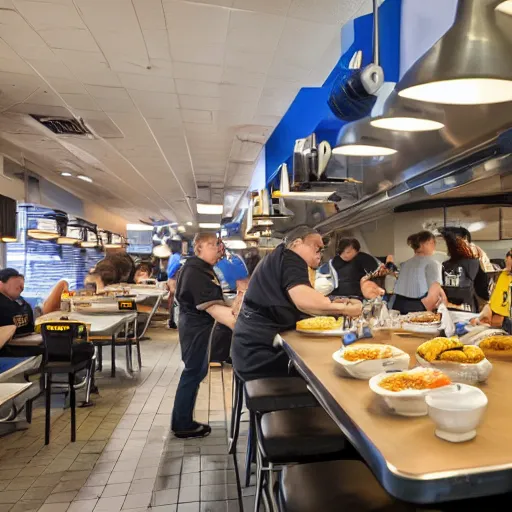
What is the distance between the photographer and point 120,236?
54.8 ft

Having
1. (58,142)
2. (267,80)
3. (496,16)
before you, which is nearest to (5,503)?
(496,16)

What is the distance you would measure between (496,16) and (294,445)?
1.68m

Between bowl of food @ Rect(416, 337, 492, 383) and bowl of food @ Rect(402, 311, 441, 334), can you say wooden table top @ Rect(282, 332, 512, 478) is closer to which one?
bowl of food @ Rect(416, 337, 492, 383)

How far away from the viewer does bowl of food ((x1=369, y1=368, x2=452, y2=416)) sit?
46.1 inches

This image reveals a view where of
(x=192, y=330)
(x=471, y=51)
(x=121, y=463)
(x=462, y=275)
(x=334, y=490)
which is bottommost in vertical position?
(x=121, y=463)

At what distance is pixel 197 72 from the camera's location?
3.80 m

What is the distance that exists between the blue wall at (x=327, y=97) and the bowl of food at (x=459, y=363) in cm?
142

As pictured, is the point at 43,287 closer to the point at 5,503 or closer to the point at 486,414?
the point at 5,503

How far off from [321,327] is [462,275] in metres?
0.88

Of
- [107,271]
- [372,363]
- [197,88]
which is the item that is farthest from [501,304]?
[107,271]

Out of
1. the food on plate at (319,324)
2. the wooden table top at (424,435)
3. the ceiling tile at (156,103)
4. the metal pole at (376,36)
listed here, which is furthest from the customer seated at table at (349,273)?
the ceiling tile at (156,103)

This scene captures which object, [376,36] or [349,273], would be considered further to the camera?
[349,273]

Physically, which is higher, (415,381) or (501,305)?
(501,305)

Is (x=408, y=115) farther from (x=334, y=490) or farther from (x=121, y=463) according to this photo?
(x=121, y=463)
